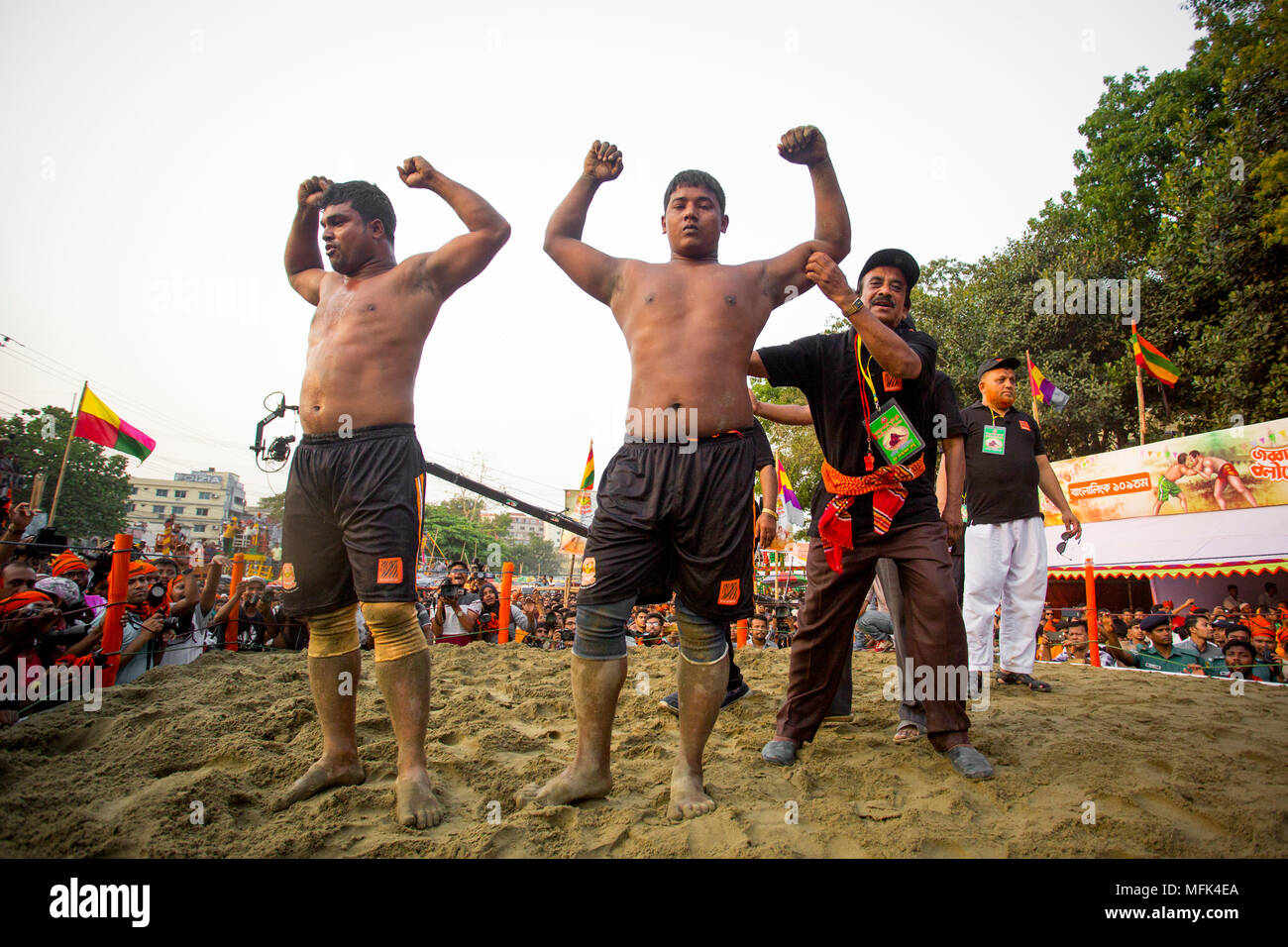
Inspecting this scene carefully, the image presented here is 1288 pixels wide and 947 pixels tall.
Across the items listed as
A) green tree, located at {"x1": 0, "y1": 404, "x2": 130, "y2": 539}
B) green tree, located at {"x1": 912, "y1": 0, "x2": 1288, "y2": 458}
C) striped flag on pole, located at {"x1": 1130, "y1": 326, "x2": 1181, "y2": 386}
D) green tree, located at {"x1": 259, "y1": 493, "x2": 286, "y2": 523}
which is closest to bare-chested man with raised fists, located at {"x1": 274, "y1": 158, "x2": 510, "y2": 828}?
striped flag on pole, located at {"x1": 1130, "y1": 326, "x2": 1181, "y2": 386}

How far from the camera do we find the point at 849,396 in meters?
2.93

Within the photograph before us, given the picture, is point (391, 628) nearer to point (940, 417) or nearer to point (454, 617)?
point (940, 417)

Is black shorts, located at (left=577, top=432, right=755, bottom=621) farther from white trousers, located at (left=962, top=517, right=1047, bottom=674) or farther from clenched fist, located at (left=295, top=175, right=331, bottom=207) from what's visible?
white trousers, located at (left=962, top=517, right=1047, bottom=674)

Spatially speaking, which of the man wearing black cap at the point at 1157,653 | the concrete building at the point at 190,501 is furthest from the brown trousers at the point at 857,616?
the concrete building at the point at 190,501

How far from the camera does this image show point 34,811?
192 centimetres

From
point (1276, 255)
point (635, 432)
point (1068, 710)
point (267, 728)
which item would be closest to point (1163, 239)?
point (1276, 255)

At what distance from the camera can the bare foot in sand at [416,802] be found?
1931 mm

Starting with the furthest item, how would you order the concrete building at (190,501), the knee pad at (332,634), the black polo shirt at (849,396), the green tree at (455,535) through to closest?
the concrete building at (190,501) < the green tree at (455,535) < the black polo shirt at (849,396) < the knee pad at (332,634)

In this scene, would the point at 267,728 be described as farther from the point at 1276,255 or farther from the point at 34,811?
the point at 1276,255

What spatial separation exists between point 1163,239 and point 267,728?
21.8 meters

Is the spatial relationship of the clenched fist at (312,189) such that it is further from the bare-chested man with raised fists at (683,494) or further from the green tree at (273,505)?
the green tree at (273,505)

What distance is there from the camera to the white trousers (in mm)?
4117

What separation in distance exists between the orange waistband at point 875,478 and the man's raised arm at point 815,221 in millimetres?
832

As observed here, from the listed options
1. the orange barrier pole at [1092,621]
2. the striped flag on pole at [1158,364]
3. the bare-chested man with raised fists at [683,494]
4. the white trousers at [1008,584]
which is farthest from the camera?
the striped flag on pole at [1158,364]
